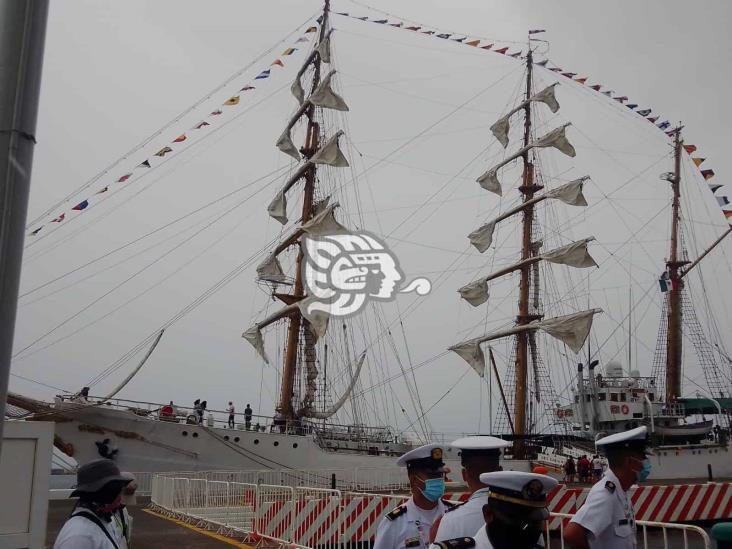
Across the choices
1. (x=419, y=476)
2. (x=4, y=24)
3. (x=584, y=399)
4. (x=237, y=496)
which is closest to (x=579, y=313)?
(x=584, y=399)

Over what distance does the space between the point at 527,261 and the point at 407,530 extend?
3503cm

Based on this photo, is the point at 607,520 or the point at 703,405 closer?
the point at 607,520

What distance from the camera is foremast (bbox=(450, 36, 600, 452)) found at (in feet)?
116

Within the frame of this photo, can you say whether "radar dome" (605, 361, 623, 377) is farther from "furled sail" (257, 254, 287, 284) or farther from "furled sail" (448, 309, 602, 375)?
"furled sail" (257, 254, 287, 284)

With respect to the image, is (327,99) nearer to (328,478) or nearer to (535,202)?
(535,202)

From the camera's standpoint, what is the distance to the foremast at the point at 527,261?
35.4m

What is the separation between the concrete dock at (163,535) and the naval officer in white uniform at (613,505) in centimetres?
770

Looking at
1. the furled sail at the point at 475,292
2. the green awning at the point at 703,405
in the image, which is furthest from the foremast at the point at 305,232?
the green awning at the point at 703,405

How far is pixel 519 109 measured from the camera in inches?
1665

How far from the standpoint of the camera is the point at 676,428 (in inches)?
1352

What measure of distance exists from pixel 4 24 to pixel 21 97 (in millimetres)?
232

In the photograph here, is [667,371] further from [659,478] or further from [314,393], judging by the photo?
[314,393]

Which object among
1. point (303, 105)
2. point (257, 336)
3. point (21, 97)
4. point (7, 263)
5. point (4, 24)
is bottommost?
point (7, 263)

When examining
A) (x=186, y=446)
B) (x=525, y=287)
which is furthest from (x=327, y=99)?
(x=186, y=446)
